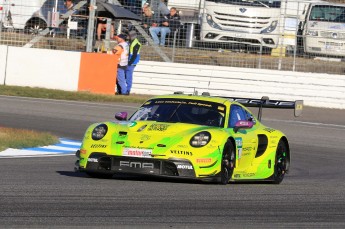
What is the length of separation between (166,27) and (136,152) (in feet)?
54.3

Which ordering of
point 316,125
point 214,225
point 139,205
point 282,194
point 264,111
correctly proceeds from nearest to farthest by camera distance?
point 214,225, point 139,205, point 282,194, point 316,125, point 264,111

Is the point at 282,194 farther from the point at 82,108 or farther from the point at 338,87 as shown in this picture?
the point at 338,87

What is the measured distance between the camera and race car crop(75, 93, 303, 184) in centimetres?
1029

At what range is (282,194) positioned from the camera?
33.7 feet

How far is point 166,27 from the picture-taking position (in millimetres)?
26641

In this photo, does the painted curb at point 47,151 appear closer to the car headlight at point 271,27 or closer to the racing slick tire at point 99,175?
the racing slick tire at point 99,175

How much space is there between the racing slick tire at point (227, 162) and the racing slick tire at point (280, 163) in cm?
105

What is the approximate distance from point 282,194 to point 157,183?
4.32 ft

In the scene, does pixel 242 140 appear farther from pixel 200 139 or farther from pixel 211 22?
pixel 211 22

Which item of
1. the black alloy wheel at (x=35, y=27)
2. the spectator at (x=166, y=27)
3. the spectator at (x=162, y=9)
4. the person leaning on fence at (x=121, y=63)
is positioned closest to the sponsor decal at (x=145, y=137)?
the person leaning on fence at (x=121, y=63)

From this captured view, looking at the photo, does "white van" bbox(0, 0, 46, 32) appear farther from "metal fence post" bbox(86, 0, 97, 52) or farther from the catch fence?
"metal fence post" bbox(86, 0, 97, 52)

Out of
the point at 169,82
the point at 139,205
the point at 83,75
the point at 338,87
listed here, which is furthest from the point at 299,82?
the point at 139,205

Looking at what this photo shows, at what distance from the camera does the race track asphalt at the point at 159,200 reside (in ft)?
25.2

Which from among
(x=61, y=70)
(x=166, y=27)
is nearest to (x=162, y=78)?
(x=166, y=27)
